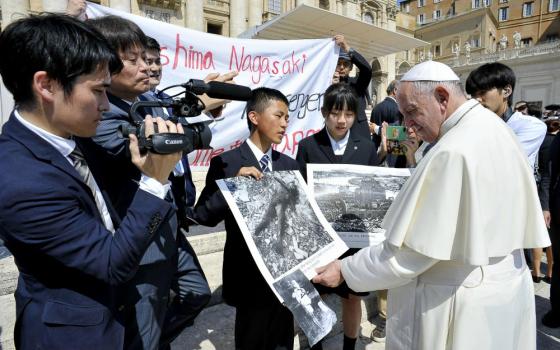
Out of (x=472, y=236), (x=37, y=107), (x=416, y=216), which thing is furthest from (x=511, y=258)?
(x=37, y=107)

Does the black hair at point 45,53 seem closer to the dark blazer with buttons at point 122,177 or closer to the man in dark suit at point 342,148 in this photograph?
the dark blazer with buttons at point 122,177

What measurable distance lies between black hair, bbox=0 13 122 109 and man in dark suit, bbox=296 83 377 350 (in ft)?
5.54

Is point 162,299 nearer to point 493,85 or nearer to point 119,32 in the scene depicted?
point 119,32

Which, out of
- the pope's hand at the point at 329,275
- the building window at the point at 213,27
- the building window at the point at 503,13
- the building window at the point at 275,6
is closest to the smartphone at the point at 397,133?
the pope's hand at the point at 329,275

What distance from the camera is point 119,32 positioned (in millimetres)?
1773

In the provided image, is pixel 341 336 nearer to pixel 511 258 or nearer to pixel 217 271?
pixel 217 271

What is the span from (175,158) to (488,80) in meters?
2.79

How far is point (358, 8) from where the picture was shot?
3875cm

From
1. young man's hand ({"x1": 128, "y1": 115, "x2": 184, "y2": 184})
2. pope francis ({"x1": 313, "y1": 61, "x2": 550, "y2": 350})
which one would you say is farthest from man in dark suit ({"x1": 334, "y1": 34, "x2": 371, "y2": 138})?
young man's hand ({"x1": 128, "y1": 115, "x2": 184, "y2": 184})

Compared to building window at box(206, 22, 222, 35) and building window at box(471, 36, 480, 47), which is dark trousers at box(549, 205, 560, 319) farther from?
building window at box(471, 36, 480, 47)

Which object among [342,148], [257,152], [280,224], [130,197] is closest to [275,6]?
[342,148]

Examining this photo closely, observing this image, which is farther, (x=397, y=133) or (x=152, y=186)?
(x=397, y=133)

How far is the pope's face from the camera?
5.49 feet

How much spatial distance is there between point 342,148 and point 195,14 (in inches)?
1012
